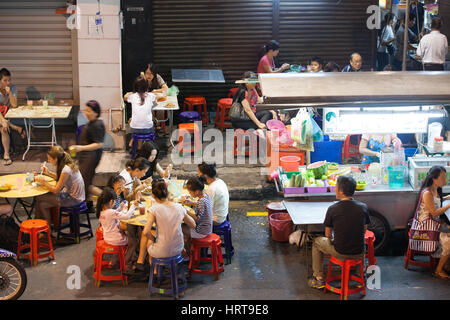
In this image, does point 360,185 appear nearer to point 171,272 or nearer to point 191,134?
point 171,272

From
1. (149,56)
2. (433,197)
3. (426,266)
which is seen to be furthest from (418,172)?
(149,56)

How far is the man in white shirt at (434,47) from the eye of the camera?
13.2 metres

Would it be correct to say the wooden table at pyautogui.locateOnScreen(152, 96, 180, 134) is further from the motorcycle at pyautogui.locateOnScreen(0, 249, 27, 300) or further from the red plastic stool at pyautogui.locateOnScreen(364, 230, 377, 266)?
the motorcycle at pyautogui.locateOnScreen(0, 249, 27, 300)

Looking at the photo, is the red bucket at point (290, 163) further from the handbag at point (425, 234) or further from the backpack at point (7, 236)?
the backpack at point (7, 236)

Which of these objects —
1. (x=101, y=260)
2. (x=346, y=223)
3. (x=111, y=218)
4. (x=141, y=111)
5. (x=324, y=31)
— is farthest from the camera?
(x=324, y=31)

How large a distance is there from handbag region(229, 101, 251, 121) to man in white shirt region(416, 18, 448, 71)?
4140 millimetres

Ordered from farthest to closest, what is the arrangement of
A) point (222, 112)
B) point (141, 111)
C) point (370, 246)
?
point (222, 112) < point (141, 111) < point (370, 246)

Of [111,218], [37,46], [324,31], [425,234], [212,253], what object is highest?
[324,31]

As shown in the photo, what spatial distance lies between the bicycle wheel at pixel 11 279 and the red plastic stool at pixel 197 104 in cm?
684

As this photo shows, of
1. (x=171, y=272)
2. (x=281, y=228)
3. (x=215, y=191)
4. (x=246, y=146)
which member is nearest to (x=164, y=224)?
(x=171, y=272)

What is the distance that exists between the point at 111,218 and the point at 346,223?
2847 mm

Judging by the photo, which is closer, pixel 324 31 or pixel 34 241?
pixel 34 241

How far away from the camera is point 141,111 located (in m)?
11.4

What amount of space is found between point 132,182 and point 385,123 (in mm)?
3549
